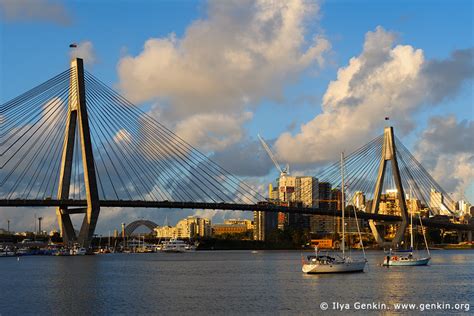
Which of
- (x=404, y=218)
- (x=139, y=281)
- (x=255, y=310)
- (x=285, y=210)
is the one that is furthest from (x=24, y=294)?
(x=404, y=218)

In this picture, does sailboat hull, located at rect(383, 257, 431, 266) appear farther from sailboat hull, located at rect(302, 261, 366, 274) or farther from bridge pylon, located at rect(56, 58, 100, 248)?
bridge pylon, located at rect(56, 58, 100, 248)

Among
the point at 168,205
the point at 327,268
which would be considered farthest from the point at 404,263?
the point at 168,205

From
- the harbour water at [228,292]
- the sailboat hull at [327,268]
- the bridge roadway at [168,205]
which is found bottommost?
the harbour water at [228,292]

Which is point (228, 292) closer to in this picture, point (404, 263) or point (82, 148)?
point (404, 263)

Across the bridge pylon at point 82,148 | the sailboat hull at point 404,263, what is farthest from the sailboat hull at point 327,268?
the bridge pylon at point 82,148

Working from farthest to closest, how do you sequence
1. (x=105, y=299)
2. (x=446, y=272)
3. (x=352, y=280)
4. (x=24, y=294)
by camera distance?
1. (x=446, y=272)
2. (x=352, y=280)
3. (x=24, y=294)
4. (x=105, y=299)

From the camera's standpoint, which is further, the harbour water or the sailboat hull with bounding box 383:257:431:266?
the sailboat hull with bounding box 383:257:431:266

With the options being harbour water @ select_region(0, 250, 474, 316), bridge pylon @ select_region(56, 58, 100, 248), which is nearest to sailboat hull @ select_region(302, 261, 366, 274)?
harbour water @ select_region(0, 250, 474, 316)

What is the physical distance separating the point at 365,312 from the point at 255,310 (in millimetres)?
5570

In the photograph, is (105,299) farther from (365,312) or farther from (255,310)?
(365,312)

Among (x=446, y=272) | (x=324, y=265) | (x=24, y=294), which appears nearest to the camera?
(x=24, y=294)

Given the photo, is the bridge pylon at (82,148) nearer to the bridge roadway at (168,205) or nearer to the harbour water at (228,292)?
the bridge roadway at (168,205)

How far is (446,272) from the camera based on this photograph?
2864 inches

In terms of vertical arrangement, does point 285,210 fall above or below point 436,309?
above
